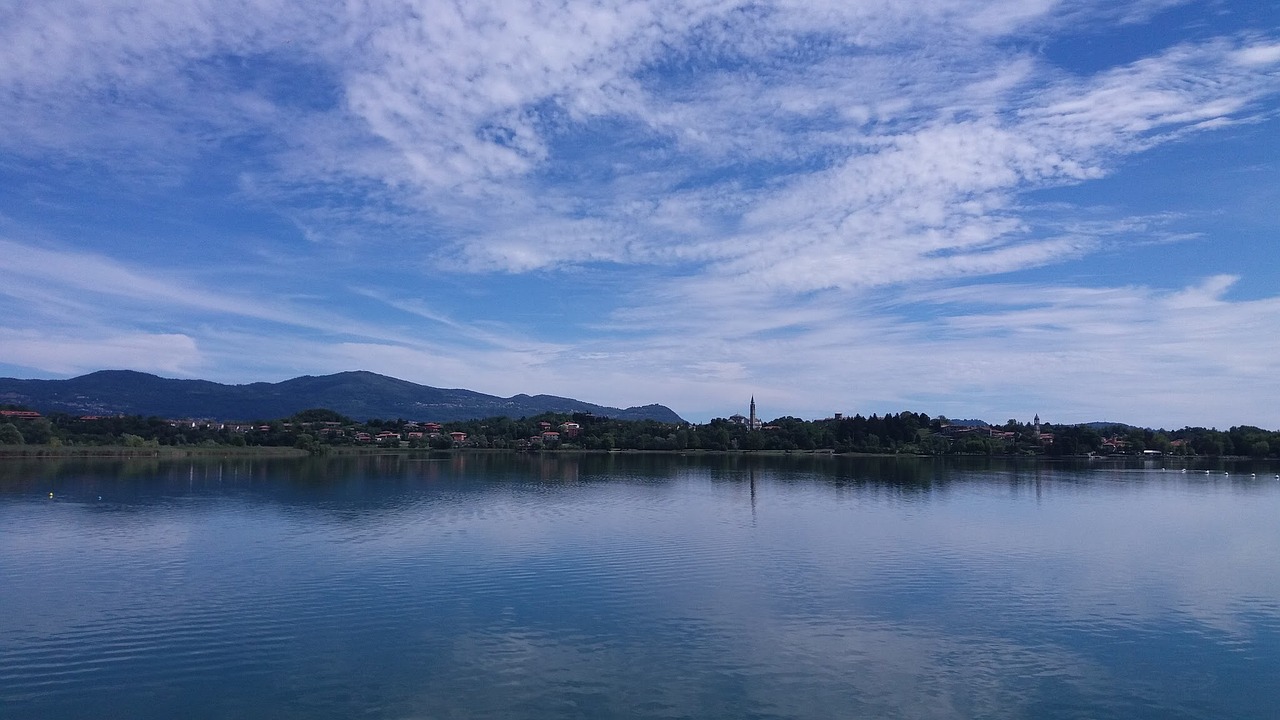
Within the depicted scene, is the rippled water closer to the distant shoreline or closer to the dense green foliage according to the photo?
the distant shoreline

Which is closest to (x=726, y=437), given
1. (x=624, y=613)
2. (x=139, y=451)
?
(x=139, y=451)

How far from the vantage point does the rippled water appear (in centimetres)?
1370

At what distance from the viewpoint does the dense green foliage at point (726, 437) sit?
119m

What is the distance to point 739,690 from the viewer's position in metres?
14.0

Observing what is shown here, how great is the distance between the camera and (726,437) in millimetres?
153875

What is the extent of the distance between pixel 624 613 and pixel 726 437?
136 metres

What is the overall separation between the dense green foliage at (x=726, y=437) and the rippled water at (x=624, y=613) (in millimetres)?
85557

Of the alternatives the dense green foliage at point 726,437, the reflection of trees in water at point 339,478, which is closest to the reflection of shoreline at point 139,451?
the reflection of trees in water at point 339,478

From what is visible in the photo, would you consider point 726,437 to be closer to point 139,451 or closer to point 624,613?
point 139,451

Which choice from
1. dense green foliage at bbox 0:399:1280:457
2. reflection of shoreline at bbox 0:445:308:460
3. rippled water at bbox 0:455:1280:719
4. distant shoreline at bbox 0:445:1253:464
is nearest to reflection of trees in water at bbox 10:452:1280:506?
reflection of shoreline at bbox 0:445:308:460

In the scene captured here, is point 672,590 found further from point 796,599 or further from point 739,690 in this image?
point 739,690

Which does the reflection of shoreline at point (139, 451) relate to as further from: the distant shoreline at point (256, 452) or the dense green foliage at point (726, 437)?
the dense green foliage at point (726, 437)

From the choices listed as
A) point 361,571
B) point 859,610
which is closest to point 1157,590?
point 859,610

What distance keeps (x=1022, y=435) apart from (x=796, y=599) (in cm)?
15386
